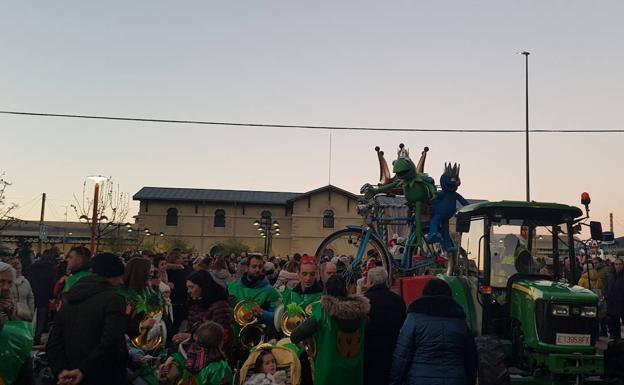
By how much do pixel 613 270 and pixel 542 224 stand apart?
6860 mm

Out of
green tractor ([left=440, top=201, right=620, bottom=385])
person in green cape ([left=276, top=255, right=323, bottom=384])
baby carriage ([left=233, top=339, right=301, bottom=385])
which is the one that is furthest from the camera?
green tractor ([left=440, top=201, right=620, bottom=385])

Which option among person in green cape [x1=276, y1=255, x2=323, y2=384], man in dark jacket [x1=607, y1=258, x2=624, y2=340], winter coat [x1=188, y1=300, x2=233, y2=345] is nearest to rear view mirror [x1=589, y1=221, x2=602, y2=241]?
person in green cape [x1=276, y1=255, x2=323, y2=384]

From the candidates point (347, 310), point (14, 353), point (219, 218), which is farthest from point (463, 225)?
point (219, 218)

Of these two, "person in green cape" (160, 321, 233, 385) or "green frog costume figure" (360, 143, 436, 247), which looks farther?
"green frog costume figure" (360, 143, 436, 247)

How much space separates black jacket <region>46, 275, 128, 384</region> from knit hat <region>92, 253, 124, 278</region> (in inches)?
12.3

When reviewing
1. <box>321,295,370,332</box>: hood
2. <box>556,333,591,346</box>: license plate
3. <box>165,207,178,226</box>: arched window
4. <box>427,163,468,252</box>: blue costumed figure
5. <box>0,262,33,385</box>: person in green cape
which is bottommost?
<box>556,333,591,346</box>: license plate

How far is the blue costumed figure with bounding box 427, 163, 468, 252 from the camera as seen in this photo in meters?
11.4

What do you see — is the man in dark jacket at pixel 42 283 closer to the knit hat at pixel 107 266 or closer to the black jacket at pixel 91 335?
the knit hat at pixel 107 266

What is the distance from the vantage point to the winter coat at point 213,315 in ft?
19.1

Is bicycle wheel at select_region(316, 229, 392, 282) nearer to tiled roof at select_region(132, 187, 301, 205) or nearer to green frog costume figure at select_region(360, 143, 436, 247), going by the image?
green frog costume figure at select_region(360, 143, 436, 247)

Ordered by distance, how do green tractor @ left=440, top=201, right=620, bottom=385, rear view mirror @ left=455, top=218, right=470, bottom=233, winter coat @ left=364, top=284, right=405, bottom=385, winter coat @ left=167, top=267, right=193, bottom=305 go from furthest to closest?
winter coat @ left=167, top=267, right=193, bottom=305
rear view mirror @ left=455, top=218, right=470, bottom=233
green tractor @ left=440, top=201, right=620, bottom=385
winter coat @ left=364, top=284, right=405, bottom=385

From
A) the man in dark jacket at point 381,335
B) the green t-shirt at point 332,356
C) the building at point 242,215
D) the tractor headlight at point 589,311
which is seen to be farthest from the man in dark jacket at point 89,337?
the building at point 242,215

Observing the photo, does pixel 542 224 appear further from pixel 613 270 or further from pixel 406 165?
pixel 613 270

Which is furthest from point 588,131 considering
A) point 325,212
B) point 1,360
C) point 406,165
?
point 325,212
